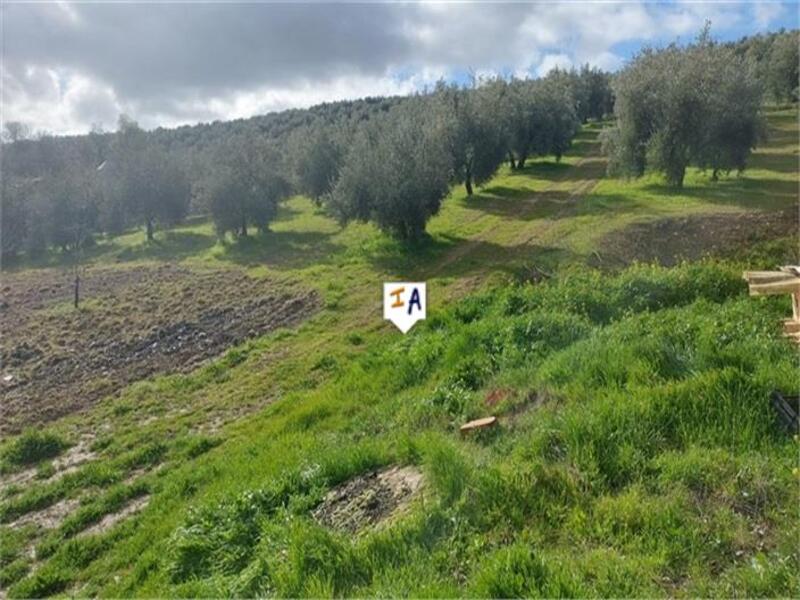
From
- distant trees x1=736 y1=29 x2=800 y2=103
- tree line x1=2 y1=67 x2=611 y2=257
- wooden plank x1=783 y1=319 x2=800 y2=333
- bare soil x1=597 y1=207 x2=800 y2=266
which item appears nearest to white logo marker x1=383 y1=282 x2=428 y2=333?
bare soil x1=597 y1=207 x2=800 y2=266

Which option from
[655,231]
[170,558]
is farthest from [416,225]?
[170,558]

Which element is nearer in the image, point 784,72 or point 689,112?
point 689,112

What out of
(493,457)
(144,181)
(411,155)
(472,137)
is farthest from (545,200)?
(493,457)

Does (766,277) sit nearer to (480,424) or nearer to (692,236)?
(480,424)

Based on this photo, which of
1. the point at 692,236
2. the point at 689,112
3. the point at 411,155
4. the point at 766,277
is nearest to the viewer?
the point at 766,277

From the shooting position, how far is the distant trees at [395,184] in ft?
78.9

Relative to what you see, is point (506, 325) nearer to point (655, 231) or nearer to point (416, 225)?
point (655, 231)

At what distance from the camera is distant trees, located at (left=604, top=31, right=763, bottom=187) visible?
2834cm

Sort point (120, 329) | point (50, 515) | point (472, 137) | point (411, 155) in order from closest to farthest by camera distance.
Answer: point (50, 515), point (120, 329), point (411, 155), point (472, 137)

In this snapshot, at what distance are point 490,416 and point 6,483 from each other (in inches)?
→ 329

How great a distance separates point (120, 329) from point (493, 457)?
1708 cm

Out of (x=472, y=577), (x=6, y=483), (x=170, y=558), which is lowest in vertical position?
(x=6, y=483)

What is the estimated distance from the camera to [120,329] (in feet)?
63.5

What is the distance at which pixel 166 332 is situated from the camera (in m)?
18.2
